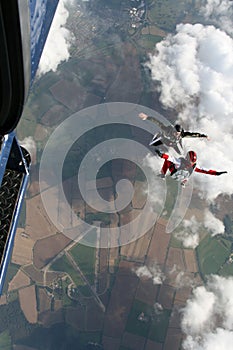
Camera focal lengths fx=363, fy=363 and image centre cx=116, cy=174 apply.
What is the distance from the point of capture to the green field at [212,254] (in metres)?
85.7

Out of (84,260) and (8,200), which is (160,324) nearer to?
(84,260)

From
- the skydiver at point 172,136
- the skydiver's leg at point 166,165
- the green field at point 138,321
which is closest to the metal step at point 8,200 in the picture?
the skydiver at point 172,136

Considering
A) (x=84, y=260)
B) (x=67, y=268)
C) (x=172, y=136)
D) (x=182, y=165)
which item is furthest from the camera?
(x=84, y=260)

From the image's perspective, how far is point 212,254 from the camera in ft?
289

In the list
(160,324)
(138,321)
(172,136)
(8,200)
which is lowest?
(138,321)

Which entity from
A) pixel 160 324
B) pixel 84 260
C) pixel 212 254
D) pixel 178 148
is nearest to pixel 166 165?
pixel 178 148

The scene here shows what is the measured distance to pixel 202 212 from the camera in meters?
86.6

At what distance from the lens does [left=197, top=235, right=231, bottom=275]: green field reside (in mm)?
85688

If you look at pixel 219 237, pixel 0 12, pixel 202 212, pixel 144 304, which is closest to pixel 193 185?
pixel 202 212

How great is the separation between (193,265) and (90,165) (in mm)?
33399

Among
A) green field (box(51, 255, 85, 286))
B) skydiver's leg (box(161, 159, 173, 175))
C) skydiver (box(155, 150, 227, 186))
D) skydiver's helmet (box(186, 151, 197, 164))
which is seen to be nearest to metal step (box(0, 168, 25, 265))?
skydiver (box(155, 150, 227, 186))

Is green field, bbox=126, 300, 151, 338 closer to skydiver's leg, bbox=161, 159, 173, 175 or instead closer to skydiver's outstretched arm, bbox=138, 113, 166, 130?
skydiver's leg, bbox=161, 159, 173, 175

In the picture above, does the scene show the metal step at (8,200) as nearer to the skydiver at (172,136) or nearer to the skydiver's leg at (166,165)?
the skydiver at (172,136)

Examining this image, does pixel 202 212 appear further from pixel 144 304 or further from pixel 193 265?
pixel 144 304
